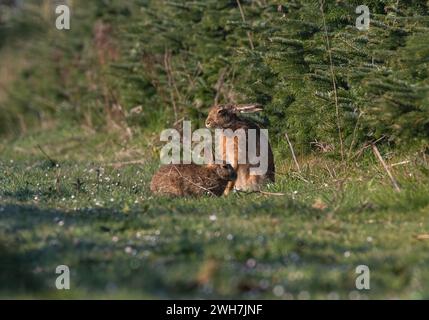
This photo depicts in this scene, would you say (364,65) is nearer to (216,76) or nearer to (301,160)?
(301,160)

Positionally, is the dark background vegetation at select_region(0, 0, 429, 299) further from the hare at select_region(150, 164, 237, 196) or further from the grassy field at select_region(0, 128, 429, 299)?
the hare at select_region(150, 164, 237, 196)

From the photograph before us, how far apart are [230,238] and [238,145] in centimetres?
425

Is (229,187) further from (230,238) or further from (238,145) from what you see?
(230,238)

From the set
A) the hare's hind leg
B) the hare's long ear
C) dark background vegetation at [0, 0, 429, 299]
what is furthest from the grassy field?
the hare's long ear

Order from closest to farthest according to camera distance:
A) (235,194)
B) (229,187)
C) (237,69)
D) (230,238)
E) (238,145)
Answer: (230,238) < (235,194) < (229,187) < (238,145) < (237,69)

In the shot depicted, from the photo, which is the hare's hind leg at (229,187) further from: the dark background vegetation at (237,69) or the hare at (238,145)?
the dark background vegetation at (237,69)

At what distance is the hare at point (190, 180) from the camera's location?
36.6ft

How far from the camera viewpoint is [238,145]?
1205cm

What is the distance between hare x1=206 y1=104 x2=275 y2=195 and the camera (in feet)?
39.0

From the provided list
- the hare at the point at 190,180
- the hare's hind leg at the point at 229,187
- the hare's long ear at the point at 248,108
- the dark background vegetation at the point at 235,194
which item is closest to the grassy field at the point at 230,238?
the dark background vegetation at the point at 235,194

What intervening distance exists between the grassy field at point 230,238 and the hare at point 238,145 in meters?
0.41

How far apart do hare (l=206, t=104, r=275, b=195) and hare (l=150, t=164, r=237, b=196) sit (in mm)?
306

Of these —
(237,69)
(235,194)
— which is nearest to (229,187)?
(235,194)
